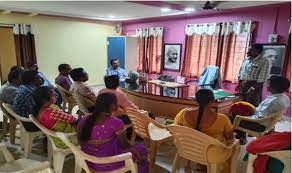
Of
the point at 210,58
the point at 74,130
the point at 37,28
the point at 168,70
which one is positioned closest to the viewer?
the point at 74,130

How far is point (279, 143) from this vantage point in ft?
4.34

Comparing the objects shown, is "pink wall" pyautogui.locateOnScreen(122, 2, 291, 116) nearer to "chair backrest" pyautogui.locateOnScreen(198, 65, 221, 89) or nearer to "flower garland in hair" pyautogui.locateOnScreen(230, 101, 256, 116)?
"chair backrest" pyautogui.locateOnScreen(198, 65, 221, 89)

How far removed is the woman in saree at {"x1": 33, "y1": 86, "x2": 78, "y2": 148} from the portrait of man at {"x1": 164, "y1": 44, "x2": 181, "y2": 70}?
4367mm

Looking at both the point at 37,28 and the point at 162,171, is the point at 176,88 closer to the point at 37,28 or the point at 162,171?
the point at 162,171

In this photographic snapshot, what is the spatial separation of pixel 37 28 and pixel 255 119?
18.2 feet

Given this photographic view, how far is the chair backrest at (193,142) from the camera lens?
1.71 m

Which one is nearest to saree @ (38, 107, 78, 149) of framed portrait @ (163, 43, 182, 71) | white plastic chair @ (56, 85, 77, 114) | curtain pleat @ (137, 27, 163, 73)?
white plastic chair @ (56, 85, 77, 114)

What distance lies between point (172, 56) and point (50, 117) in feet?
15.0

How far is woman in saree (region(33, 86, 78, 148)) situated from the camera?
199 centimetres

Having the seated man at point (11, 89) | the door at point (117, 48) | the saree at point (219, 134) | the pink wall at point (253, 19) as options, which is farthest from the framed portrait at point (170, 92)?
the door at point (117, 48)

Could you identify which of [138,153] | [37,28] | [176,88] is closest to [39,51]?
[37,28]

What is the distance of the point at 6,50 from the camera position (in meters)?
5.45

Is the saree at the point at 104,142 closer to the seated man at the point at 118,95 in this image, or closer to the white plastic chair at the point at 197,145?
the white plastic chair at the point at 197,145

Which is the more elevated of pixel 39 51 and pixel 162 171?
pixel 39 51
